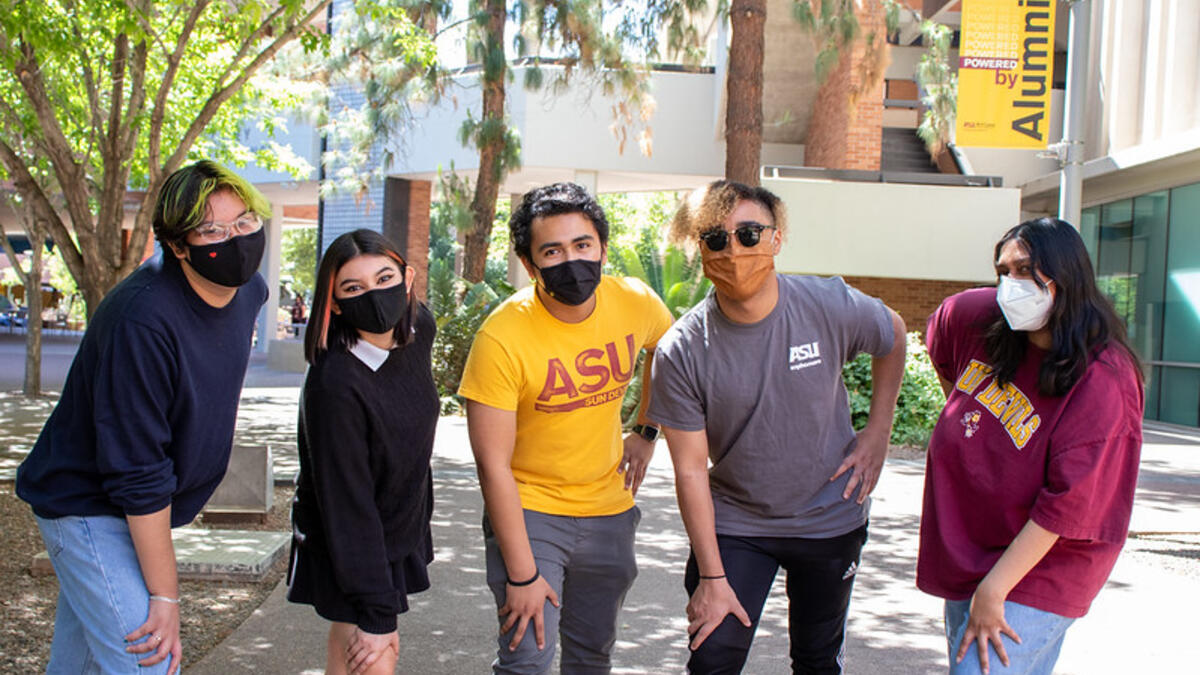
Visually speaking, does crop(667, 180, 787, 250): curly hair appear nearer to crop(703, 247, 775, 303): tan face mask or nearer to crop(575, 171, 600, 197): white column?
crop(703, 247, 775, 303): tan face mask

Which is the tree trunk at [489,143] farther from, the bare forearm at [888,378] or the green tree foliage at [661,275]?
the bare forearm at [888,378]

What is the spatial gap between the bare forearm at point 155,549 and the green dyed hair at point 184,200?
2.26 ft

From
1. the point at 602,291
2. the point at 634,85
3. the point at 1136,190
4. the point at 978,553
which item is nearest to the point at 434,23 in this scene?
the point at 634,85

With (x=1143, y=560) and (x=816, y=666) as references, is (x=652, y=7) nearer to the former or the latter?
(x=1143, y=560)

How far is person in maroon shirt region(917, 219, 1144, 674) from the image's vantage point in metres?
2.71

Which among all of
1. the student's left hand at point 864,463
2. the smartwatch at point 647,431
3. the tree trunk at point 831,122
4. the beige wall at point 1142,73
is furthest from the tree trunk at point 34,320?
the beige wall at point 1142,73

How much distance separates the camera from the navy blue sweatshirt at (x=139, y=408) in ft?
8.53

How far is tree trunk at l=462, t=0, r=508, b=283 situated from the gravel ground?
10.6 m

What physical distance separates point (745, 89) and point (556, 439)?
394 inches

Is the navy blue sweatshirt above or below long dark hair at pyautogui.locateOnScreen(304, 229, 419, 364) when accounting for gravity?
below

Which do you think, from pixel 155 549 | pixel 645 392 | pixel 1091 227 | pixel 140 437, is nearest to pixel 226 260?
pixel 140 437

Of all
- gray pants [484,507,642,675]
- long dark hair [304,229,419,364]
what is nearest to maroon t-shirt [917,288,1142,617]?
gray pants [484,507,642,675]

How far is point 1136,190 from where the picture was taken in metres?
17.6

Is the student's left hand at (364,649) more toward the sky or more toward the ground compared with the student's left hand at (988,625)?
more toward the ground
